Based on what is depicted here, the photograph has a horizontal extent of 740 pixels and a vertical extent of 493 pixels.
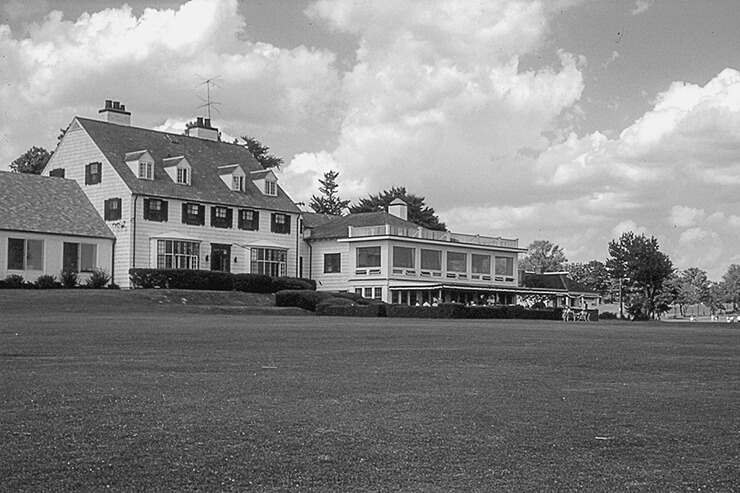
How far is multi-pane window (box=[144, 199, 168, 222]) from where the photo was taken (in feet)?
213

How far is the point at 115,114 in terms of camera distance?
236 ft

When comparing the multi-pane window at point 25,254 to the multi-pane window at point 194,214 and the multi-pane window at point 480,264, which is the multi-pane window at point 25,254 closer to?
the multi-pane window at point 194,214

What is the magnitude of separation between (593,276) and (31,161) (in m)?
82.7

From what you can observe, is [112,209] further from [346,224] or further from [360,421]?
[360,421]

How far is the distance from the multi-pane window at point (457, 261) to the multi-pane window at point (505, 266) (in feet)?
14.3

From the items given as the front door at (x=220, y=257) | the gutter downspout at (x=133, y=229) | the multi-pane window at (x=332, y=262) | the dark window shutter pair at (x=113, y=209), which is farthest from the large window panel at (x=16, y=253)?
the multi-pane window at (x=332, y=262)

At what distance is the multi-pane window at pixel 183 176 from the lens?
67.9 meters

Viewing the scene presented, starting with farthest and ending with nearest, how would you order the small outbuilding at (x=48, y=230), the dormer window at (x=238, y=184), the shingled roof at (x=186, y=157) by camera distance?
the dormer window at (x=238, y=184) < the shingled roof at (x=186, y=157) < the small outbuilding at (x=48, y=230)

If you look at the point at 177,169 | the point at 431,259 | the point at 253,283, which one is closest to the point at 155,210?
the point at 177,169

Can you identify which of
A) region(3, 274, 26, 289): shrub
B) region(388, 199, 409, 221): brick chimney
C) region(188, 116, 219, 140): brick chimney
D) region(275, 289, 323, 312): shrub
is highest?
region(188, 116, 219, 140): brick chimney

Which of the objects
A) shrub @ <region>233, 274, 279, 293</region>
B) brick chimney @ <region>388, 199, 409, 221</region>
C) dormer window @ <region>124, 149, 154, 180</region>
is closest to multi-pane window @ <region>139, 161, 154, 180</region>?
dormer window @ <region>124, 149, 154, 180</region>

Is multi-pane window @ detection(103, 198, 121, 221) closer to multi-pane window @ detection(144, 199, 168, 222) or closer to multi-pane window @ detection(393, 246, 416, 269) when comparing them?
multi-pane window @ detection(144, 199, 168, 222)

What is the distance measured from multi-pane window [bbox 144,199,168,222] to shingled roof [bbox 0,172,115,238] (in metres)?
2.56

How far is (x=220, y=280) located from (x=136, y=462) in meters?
53.8
